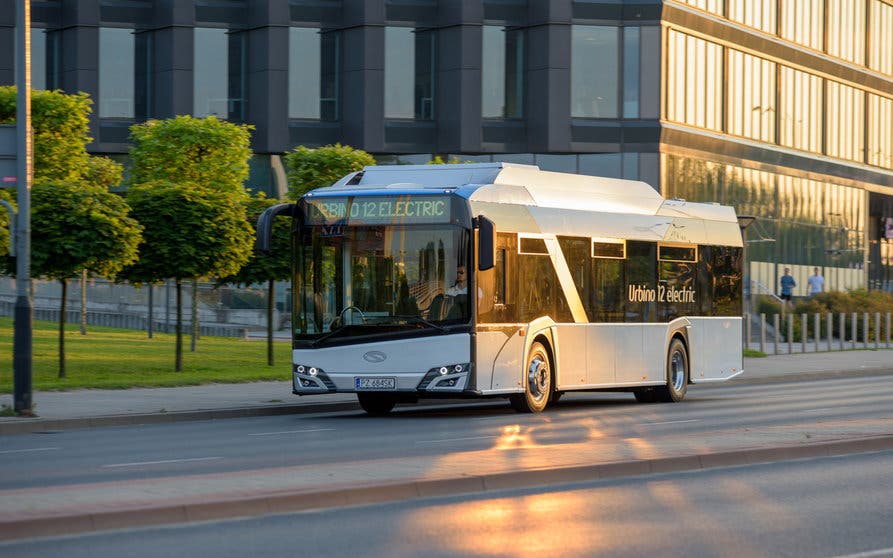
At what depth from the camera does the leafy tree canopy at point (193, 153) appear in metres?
35.8

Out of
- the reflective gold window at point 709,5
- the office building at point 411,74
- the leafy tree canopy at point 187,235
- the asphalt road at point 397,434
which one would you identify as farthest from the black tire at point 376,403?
the reflective gold window at point 709,5

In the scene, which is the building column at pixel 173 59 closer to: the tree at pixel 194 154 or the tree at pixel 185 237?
the tree at pixel 194 154

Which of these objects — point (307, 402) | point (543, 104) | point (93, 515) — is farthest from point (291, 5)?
point (93, 515)

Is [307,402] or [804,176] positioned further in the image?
[804,176]

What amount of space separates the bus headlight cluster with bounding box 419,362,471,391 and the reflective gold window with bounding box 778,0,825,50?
43112 mm

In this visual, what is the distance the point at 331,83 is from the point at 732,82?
15.0 metres

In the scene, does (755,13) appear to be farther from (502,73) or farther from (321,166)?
(321,166)

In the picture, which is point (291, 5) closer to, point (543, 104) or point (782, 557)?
point (543, 104)

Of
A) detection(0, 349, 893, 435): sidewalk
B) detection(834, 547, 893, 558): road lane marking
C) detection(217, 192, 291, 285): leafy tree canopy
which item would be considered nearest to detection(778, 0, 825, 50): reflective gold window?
detection(217, 192, 291, 285): leafy tree canopy

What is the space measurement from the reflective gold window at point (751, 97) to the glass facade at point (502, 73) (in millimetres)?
9317

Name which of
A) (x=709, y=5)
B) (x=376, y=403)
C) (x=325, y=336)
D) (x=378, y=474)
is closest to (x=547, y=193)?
(x=376, y=403)

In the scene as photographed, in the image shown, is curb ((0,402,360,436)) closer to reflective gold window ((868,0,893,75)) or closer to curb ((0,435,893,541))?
curb ((0,435,893,541))

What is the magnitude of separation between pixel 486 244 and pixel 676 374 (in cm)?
689

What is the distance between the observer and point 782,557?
347 inches
